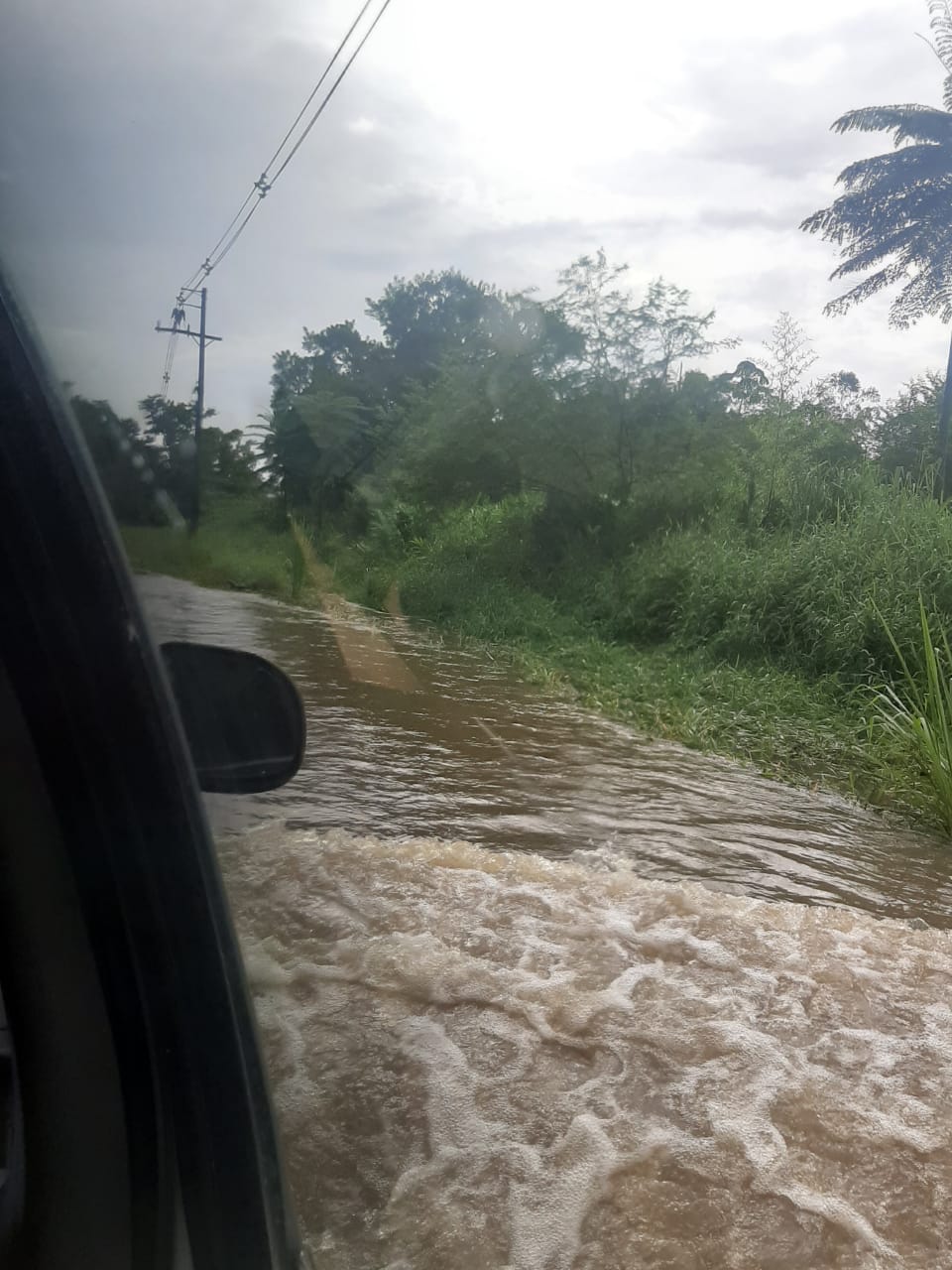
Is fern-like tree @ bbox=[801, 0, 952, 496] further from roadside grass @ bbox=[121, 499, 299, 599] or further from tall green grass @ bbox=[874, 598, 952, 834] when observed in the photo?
roadside grass @ bbox=[121, 499, 299, 599]

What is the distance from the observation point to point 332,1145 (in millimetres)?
1831

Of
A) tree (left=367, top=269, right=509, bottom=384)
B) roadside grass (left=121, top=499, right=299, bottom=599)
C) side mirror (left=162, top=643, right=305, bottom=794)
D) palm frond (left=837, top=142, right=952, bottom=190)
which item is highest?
palm frond (left=837, top=142, right=952, bottom=190)

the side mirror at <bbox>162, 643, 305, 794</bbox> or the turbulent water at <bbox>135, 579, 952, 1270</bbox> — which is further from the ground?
the side mirror at <bbox>162, 643, 305, 794</bbox>

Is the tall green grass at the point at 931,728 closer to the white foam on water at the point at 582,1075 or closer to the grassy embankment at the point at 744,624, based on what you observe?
the grassy embankment at the point at 744,624

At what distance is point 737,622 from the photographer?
6363mm

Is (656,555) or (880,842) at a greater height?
(656,555)

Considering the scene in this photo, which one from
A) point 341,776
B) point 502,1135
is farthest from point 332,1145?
point 341,776

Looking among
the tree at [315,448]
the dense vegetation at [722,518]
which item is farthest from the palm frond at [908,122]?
the tree at [315,448]

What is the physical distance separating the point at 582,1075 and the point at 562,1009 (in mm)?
300

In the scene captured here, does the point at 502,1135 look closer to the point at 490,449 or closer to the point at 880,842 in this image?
the point at 880,842

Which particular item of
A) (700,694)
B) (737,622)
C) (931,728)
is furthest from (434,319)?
(737,622)

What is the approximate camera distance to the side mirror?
767 millimetres

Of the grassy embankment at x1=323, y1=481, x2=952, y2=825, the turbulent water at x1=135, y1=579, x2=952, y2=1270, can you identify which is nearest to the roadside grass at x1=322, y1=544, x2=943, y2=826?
the grassy embankment at x1=323, y1=481, x2=952, y2=825

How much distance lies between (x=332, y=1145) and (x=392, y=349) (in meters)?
1.48
